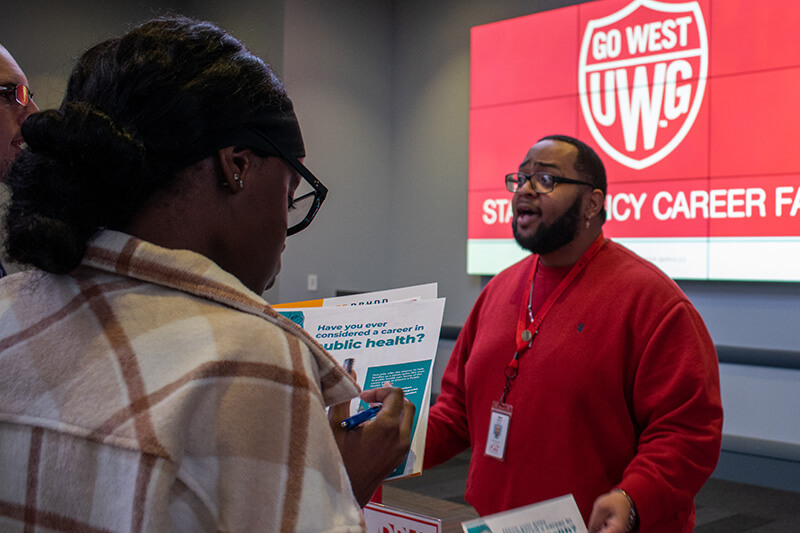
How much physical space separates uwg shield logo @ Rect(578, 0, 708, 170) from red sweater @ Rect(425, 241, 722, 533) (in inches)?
122

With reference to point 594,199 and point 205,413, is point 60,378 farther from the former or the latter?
point 594,199

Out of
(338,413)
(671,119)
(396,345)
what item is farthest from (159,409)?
Answer: (671,119)

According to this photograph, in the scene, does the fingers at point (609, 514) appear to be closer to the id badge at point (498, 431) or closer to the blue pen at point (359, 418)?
the id badge at point (498, 431)

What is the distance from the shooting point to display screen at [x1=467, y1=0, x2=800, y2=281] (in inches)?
163

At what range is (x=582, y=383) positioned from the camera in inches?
61.9

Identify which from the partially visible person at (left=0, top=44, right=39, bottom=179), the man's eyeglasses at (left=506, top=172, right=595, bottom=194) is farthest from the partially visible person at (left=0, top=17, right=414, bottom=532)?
the man's eyeglasses at (left=506, top=172, right=595, bottom=194)

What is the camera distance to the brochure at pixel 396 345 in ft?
3.68

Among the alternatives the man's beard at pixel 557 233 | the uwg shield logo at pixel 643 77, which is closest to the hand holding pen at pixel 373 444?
the man's beard at pixel 557 233

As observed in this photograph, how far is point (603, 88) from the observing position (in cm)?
485

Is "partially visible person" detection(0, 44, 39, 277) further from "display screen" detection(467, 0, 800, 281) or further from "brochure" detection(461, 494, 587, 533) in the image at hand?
"display screen" detection(467, 0, 800, 281)

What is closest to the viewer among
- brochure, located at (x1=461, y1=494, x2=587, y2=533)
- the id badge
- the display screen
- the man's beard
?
brochure, located at (x1=461, y1=494, x2=587, y2=533)

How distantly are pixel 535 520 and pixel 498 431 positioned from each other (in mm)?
530

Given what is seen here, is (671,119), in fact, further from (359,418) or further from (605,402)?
(359,418)

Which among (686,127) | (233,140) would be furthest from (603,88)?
(233,140)
